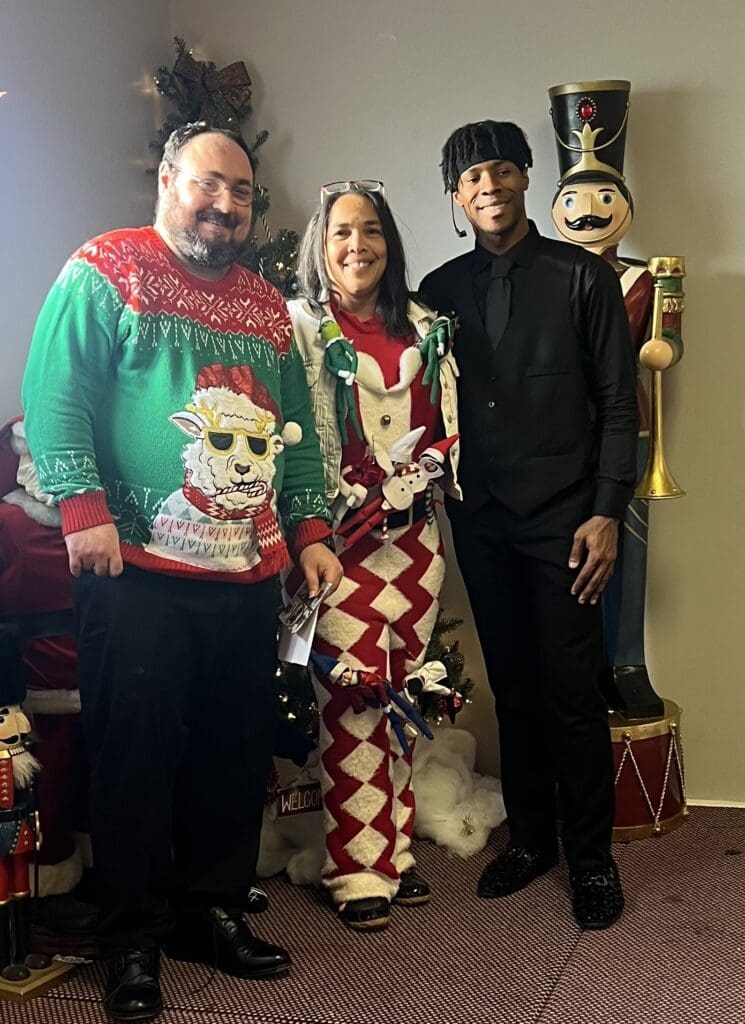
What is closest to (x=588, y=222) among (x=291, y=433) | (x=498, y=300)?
(x=498, y=300)

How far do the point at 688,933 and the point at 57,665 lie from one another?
127 centimetres

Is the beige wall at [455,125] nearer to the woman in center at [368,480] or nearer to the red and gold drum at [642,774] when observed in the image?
the red and gold drum at [642,774]

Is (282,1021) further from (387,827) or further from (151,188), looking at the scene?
(151,188)

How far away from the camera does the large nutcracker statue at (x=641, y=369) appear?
2652mm

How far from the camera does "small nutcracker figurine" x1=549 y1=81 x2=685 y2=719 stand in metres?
2.65

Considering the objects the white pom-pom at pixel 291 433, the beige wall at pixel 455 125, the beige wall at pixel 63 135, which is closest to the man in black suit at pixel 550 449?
the white pom-pom at pixel 291 433

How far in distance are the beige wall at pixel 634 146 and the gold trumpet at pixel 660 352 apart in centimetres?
19

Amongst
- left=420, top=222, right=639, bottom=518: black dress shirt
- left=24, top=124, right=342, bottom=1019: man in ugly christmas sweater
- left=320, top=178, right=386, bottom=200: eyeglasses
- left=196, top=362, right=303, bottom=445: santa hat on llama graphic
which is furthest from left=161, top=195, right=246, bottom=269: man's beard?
left=420, top=222, right=639, bottom=518: black dress shirt

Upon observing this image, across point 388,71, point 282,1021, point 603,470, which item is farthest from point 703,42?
point 282,1021

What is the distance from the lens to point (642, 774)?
2723 mm

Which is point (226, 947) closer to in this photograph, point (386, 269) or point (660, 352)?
point (386, 269)

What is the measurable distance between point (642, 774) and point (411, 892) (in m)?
0.63

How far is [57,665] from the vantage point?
2211 mm

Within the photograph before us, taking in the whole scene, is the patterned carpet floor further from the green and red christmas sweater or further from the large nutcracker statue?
the green and red christmas sweater
